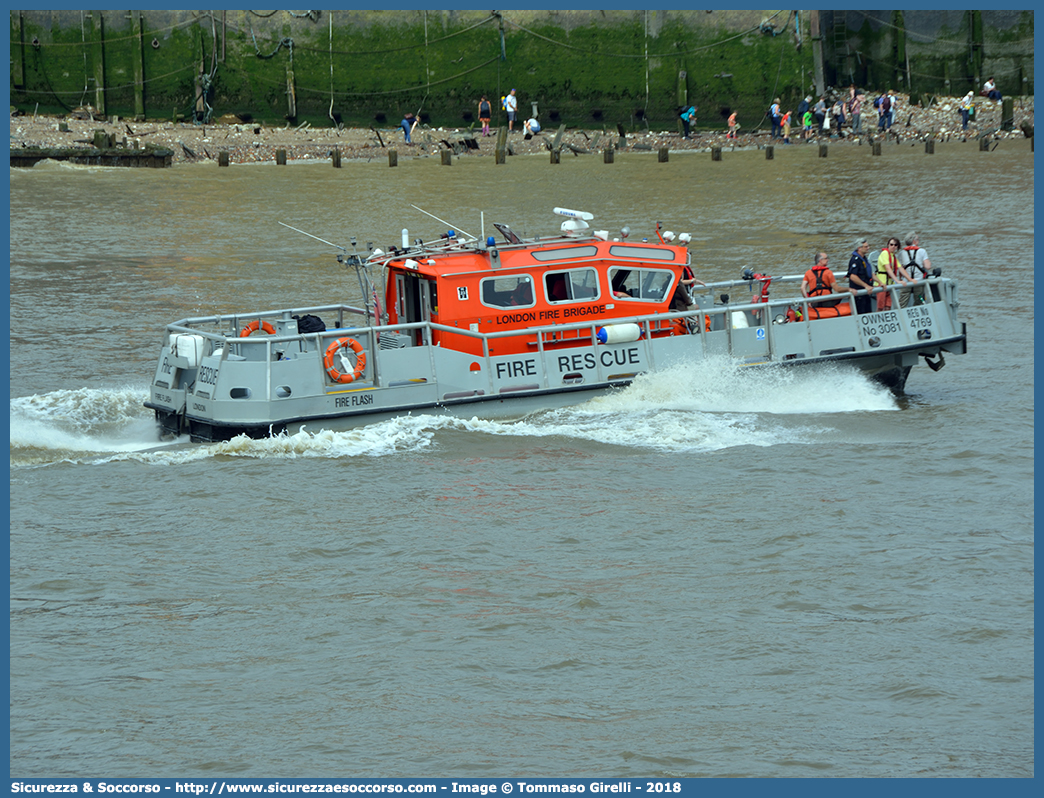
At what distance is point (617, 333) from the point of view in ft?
50.6

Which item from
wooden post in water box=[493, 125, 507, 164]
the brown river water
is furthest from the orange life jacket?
wooden post in water box=[493, 125, 507, 164]

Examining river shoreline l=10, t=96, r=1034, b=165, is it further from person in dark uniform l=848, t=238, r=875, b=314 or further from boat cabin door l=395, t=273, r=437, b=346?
person in dark uniform l=848, t=238, r=875, b=314

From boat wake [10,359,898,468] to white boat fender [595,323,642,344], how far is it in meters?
0.51

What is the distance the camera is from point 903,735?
27.8 feet

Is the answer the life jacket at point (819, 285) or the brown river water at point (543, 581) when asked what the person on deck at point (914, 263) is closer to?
the life jacket at point (819, 285)

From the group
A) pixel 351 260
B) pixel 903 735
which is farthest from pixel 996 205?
pixel 903 735

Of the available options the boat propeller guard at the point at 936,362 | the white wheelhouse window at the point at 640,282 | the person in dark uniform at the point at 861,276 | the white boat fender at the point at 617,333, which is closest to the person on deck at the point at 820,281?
the person in dark uniform at the point at 861,276

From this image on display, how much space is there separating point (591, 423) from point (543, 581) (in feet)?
14.3

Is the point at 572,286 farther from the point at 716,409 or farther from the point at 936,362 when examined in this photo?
the point at 936,362

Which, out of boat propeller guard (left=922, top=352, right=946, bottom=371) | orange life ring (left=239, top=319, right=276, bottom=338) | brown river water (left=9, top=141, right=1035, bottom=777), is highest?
orange life ring (left=239, top=319, right=276, bottom=338)

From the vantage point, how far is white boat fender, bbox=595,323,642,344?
1541cm

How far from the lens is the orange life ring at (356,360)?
575 inches

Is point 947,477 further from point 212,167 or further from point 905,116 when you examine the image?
point 905,116

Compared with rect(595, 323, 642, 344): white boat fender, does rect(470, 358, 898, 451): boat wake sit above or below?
below
